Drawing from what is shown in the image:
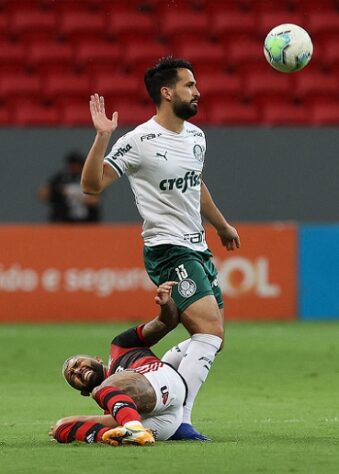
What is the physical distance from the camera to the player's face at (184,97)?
7.74m

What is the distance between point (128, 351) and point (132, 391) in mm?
Result: 560

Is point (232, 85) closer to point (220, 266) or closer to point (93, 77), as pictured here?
point (93, 77)

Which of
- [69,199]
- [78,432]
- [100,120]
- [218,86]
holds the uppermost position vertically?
[100,120]

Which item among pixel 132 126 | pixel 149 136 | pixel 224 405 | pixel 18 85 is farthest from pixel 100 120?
pixel 18 85

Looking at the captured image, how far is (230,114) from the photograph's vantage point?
58.7 ft

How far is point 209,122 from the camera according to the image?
58.0 ft

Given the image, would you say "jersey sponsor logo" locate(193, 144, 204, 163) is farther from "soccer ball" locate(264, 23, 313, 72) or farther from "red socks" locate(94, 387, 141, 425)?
"red socks" locate(94, 387, 141, 425)

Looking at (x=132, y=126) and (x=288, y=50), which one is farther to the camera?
(x=132, y=126)

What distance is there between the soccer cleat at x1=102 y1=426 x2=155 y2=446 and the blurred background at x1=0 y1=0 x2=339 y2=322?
8641 millimetres

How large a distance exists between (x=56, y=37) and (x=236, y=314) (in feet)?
18.5

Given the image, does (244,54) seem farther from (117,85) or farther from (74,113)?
(74,113)

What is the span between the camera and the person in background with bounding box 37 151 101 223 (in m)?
16.1

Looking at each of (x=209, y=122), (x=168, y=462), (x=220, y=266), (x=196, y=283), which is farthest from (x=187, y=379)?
(x=209, y=122)

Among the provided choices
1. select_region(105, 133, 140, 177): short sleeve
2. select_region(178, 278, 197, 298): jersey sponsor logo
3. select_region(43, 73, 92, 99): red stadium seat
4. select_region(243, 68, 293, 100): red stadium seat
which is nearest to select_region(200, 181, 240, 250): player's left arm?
select_region(105, 133, 140, 177): short sleeve
